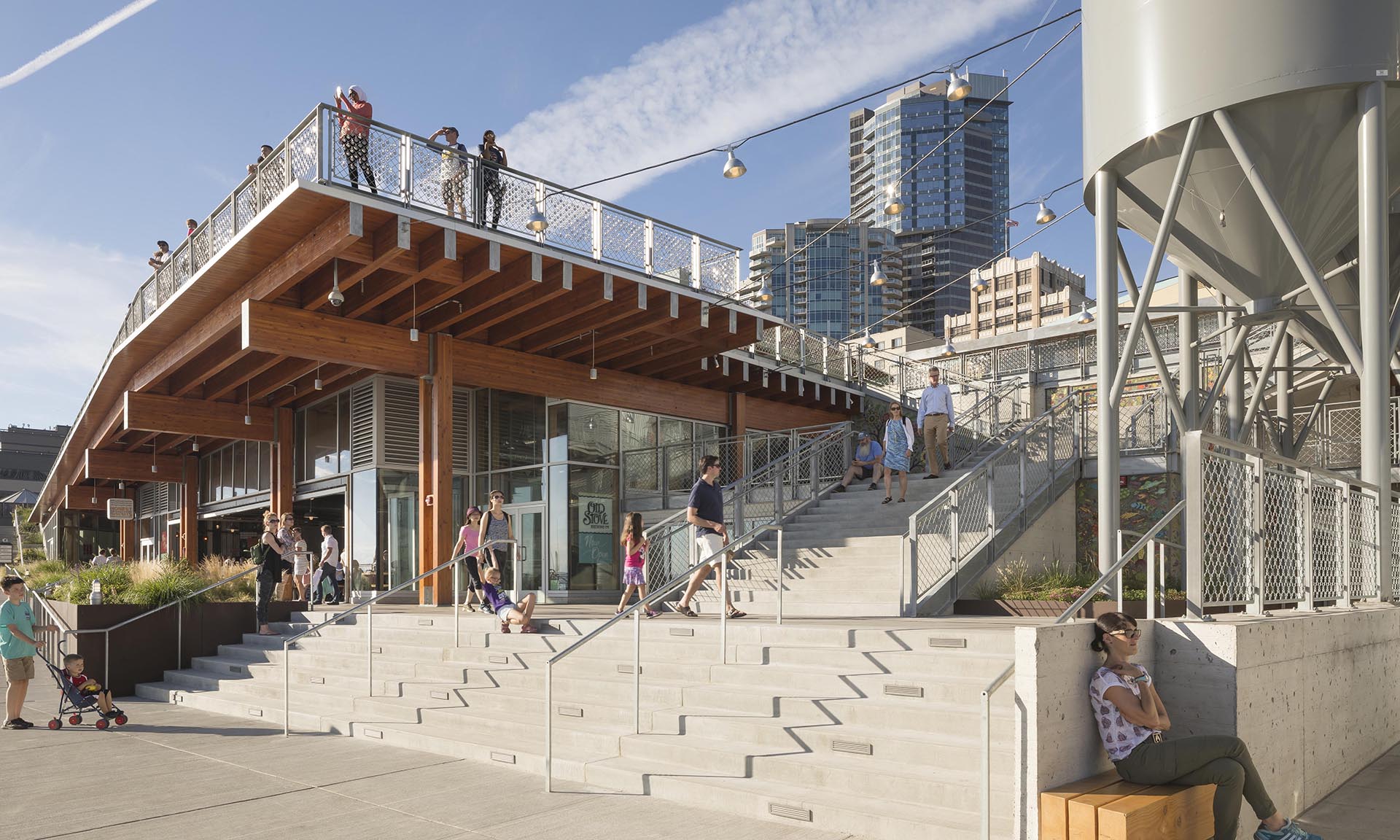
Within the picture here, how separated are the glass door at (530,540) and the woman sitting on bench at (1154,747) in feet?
44.5

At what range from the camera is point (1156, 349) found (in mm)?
11344

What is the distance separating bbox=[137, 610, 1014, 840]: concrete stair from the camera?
641 centimetres

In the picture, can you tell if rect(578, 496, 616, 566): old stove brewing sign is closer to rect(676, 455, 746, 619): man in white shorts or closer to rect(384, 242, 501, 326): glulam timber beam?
rect(384, 242, 501, 326): glulam timber beam

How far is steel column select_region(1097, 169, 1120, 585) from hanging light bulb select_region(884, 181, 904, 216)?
150 inches

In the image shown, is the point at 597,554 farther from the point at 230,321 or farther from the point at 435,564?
the point at 230,321

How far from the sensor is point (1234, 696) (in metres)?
5.89

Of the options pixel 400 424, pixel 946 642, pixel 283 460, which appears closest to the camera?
pixel 946 642

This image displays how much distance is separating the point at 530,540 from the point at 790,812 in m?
12.7

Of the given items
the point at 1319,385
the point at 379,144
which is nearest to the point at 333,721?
the point at 379,144

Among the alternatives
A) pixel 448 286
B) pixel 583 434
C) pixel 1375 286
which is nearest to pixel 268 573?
pixel 448 286

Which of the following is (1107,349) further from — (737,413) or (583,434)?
(737,413)

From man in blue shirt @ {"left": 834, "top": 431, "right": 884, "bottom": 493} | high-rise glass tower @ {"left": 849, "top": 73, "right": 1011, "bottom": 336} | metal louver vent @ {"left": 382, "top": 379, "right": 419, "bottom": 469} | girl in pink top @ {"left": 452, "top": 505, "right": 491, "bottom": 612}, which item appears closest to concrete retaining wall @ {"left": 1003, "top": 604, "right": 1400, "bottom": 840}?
girl in pink top @ {"left": 452, "top": 505, "right": 491, "bottom": 612}

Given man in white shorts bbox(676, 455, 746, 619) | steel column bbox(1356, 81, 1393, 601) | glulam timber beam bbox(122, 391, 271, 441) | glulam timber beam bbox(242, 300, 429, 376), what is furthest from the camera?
glulam timber beam bbox(122, 391, 271, 441)

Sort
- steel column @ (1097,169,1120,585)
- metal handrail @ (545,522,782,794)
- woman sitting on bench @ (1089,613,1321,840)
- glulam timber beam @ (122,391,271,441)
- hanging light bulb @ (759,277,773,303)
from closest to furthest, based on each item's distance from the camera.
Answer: woman sitting on bench @ (1089,613,1321,840)
metal handrail @ (545,522,782,794)
steel column @ (1097,169,1120,585)
hanging light bulb @ (759,277,773,303)
glulam timber beam @ (122,391,271,441)
